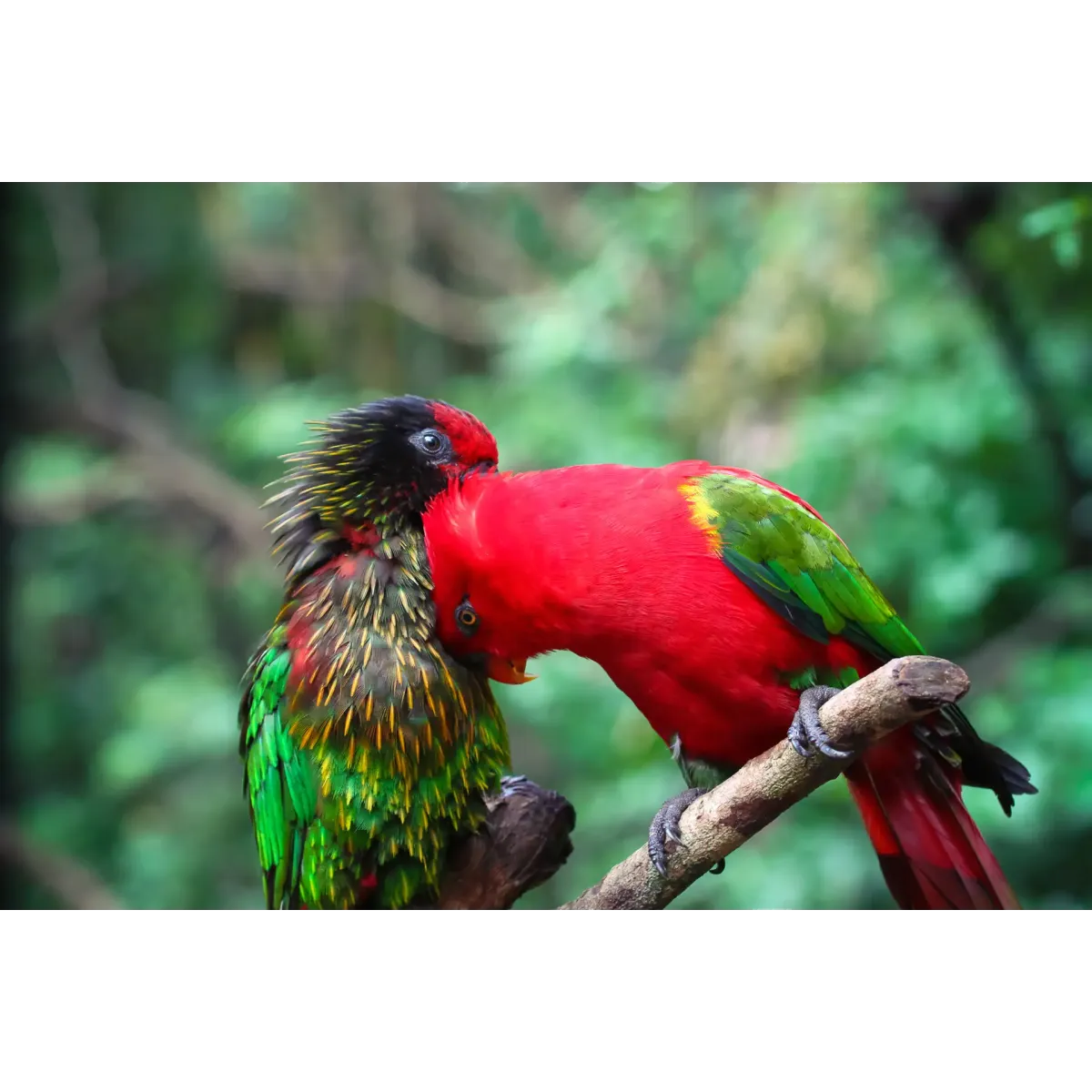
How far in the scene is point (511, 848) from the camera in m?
2.00

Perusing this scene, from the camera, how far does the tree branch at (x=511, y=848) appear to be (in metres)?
2.00

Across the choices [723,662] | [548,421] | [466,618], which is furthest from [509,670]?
[548,421]

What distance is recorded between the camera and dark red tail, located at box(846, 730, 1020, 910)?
1.83 m

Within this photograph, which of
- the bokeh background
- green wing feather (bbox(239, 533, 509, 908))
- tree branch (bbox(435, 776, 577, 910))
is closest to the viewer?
green wing feather (bbox(239, 533, 509, 908))

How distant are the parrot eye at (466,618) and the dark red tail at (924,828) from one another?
0.71 metres

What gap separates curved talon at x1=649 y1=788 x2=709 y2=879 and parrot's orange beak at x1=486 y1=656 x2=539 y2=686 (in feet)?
1.10

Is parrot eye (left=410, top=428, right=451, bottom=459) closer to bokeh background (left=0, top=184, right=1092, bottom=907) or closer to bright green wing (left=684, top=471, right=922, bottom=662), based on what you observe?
bright green wing (left=684, top=471, right=922, bottom=662)

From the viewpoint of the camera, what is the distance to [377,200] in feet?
9.54

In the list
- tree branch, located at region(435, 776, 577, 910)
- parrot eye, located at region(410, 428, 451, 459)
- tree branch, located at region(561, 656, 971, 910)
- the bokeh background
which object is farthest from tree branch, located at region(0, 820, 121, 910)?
parrot eye, located at region(410, 428, 451, 459)

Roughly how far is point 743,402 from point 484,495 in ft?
4.06

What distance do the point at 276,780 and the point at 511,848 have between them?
46 centimetres

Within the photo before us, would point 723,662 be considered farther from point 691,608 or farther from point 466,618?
point 466,618
